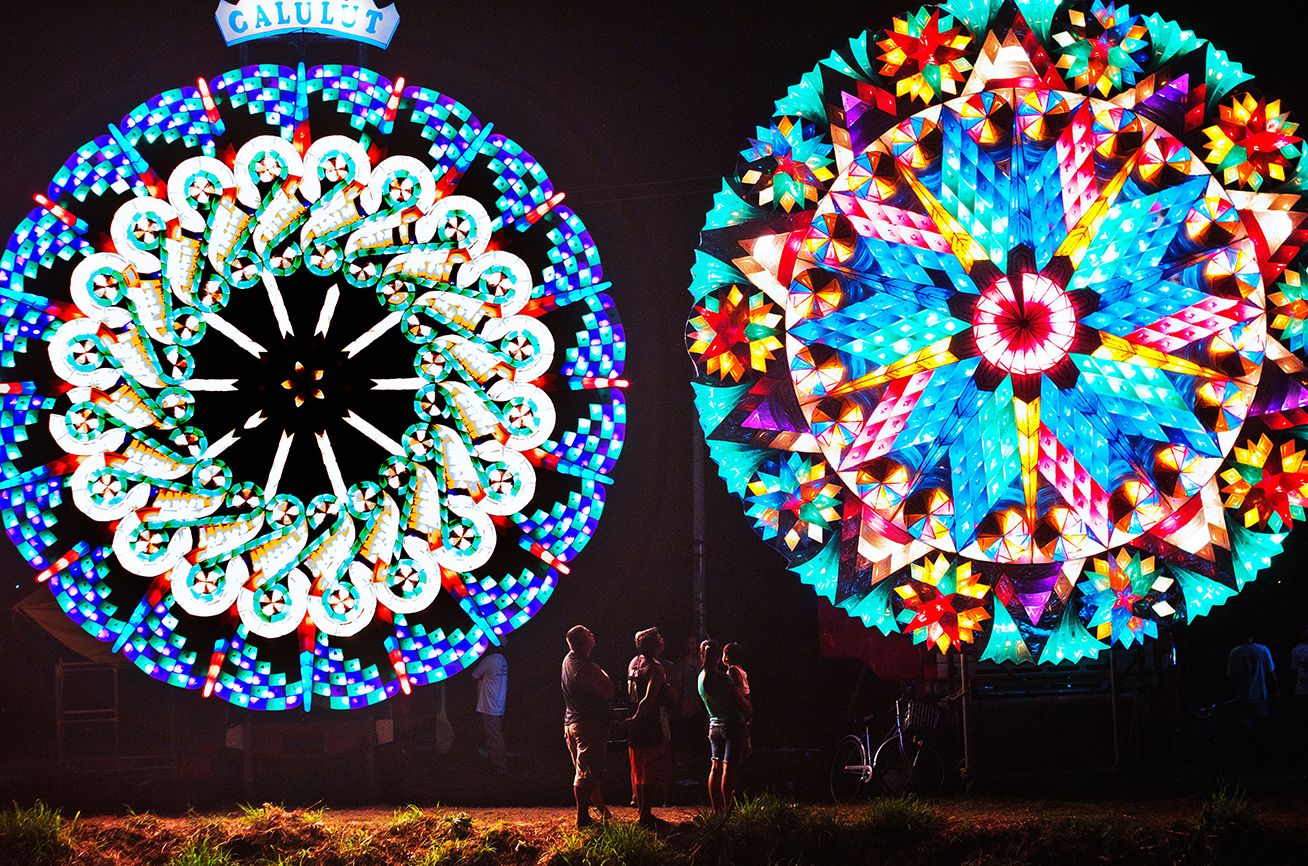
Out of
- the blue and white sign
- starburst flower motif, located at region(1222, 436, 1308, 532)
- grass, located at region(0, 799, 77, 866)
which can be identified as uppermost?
the blue and white sign

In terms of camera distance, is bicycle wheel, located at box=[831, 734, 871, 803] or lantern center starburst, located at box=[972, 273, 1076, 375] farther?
bicycle wheel, located at box=[831, 734, 871, 803]

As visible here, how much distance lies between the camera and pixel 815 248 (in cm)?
1066

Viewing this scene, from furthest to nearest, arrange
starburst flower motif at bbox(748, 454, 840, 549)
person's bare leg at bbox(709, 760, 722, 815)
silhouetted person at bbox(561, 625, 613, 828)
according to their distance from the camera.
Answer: starburst flower motif at bbox(748, 454, 840, 549), person's bare leg at bbox(709, 760, 722, 815), silhouetted person at bbox(561, 625, 613, 828)

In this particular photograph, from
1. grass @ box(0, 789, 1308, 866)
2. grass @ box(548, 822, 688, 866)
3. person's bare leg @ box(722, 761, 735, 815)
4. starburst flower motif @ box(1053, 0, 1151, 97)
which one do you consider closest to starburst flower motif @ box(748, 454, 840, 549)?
person's bare leg @ box(722, 761, 735, 815)

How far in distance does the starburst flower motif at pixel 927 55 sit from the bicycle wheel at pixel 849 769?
214 inches

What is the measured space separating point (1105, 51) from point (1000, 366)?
108 inches

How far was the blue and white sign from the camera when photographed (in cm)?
1155

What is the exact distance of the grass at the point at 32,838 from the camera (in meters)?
9.51

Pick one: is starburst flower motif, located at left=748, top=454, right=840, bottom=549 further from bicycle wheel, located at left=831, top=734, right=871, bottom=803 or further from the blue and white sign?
the blue and white sign

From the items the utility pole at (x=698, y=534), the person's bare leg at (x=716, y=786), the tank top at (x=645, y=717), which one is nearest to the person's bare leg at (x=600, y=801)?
the tank top at (x=645, y=717)

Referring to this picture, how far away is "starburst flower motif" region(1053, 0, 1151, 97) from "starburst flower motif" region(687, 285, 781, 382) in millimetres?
3212

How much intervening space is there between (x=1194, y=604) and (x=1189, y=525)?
2.10 ft

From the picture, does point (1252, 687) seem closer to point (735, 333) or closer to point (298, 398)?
point (735, 333)

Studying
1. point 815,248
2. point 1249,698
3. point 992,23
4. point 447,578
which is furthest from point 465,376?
point 1249,698
